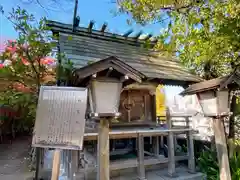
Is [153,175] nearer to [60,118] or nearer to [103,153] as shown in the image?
[103,153]

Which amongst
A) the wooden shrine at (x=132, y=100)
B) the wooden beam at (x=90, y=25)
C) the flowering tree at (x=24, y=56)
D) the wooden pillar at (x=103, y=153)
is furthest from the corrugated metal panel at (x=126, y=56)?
the wooden pillar at (x=103, y=153)

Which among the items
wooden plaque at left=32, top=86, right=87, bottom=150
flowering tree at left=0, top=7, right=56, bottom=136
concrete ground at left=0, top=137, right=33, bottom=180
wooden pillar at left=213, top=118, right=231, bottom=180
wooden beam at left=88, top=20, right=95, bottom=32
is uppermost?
wooden beam at left=88, top=20, right=95, bottom=32

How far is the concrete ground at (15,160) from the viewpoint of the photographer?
568 cm

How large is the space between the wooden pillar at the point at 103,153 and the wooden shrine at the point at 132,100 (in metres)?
2.01

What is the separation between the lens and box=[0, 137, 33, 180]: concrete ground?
5677 millimetres

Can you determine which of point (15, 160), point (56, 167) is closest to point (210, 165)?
point (56, 167)

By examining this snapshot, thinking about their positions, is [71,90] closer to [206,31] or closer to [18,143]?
[206,31]

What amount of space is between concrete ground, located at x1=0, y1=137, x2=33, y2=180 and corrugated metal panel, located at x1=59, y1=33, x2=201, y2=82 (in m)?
4.22

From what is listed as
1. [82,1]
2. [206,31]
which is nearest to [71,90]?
[206,31]

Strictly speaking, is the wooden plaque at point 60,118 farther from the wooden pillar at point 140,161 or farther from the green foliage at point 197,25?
Result: the wooden pillar at point 140,161

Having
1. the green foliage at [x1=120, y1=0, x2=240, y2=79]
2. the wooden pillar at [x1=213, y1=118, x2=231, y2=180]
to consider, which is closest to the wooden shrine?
the green foliage at [x1=120, y1=0, x2=240, y2=79]

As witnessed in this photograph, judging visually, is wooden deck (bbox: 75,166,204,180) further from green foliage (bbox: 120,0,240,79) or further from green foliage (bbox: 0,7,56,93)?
green foliage (bbox: 120,0,240,79)

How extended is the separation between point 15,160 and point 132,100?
555cm

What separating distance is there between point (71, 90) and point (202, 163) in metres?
4.17
